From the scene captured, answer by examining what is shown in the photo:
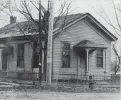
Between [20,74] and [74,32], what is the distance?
5.99 m

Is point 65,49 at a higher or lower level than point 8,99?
higher

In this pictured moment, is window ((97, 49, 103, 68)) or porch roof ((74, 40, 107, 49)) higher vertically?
porch roof ((74, 40, 107, 49))

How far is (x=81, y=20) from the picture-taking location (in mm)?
28234

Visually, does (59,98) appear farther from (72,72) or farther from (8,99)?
(72,72)

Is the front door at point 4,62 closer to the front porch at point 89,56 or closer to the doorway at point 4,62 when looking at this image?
the doorway at point 4,62

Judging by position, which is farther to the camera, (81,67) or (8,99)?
(81,67)

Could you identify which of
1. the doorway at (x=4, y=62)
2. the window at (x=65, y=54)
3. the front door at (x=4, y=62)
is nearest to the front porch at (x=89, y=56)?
the window at (x=65, y=54)

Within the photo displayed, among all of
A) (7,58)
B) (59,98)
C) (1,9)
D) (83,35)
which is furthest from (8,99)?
(7,58)

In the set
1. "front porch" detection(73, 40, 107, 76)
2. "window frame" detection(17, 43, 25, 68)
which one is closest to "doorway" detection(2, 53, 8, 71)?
"window frame" detection(17, 43, 25, 68)

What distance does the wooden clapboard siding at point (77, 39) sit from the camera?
88.4 ft

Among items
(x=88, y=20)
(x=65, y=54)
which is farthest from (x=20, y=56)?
(x=88, y=20)

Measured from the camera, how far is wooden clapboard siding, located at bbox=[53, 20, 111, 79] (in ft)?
88.4

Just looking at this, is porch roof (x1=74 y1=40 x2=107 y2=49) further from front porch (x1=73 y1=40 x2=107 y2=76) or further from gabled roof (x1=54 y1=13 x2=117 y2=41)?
gabled roof (x1=54 y1=13 x2=117 y2=41)

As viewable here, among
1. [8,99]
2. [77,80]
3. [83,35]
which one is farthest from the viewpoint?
[83,35]
